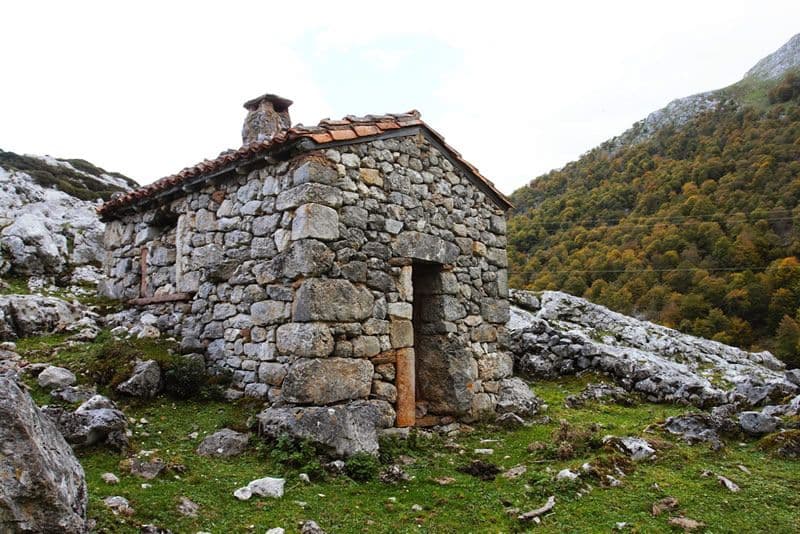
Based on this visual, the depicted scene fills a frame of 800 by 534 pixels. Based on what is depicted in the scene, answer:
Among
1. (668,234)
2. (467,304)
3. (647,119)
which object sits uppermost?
(647,119)

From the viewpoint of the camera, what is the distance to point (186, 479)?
16.5 ft

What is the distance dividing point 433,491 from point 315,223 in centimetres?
340

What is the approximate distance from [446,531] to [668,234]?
27083 mm

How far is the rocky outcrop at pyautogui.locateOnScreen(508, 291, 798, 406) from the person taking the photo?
33.7ft

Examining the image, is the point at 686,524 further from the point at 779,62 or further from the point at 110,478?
the point at 779,62

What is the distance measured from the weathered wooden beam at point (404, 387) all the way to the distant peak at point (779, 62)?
5708 centimetres

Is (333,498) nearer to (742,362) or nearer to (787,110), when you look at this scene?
(742,362)

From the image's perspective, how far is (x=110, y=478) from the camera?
464cm

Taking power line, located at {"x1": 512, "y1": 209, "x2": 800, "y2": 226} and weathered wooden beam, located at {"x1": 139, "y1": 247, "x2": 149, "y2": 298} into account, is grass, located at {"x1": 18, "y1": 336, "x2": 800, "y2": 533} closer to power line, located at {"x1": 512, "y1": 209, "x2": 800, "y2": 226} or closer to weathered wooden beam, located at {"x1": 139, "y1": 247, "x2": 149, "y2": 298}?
weathered wooden beam, located at {"x1": 139, "y1": 247, "x2": 149, "y2": 298}

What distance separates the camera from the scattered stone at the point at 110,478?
181 inches

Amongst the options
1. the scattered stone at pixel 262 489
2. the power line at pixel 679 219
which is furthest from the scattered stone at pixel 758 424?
the power line at pixel 679 219

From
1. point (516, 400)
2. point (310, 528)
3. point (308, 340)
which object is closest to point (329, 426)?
Answer: point (308, 340)

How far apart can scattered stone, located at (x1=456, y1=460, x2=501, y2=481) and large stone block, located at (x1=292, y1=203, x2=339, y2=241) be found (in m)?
3.28

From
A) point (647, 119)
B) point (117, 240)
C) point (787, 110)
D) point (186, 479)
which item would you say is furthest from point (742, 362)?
point (647, 119)
